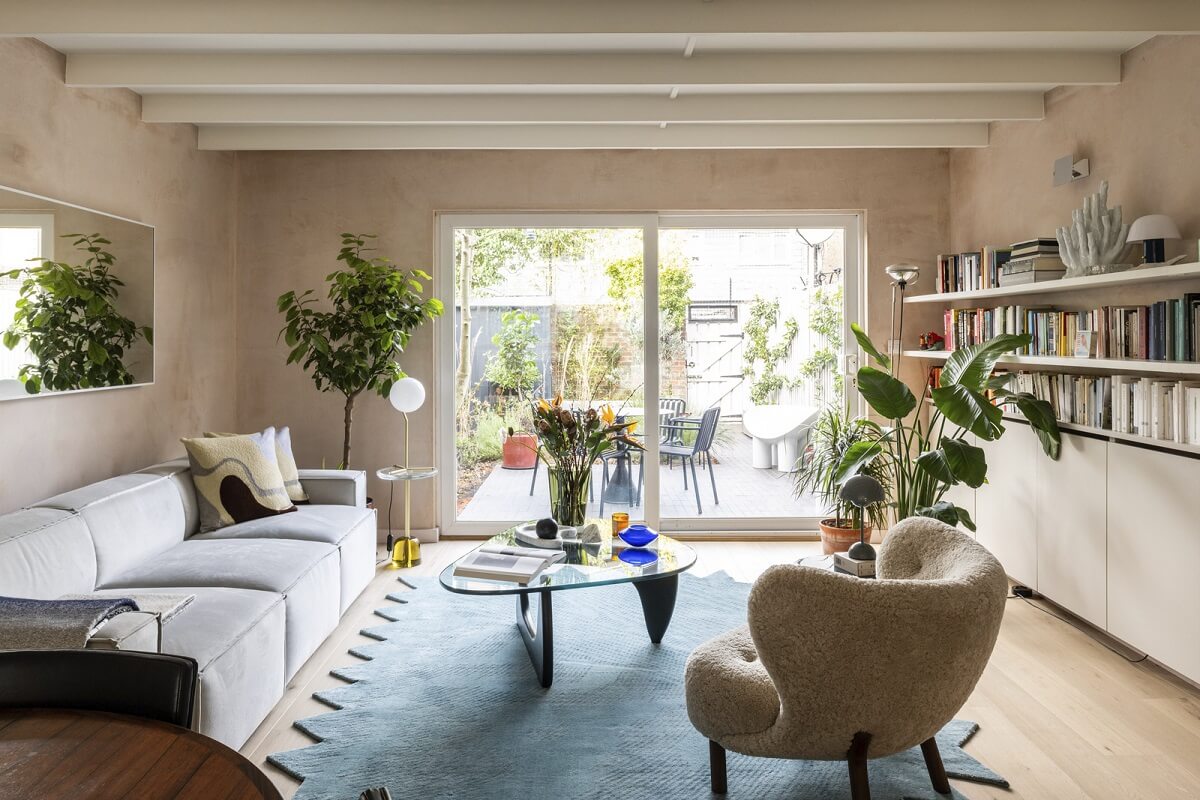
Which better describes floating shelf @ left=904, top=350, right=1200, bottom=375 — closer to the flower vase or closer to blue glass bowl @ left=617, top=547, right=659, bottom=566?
blue glass bowl @ left=617, top=547, right=659, bottom=566

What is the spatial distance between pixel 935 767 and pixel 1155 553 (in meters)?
1.48

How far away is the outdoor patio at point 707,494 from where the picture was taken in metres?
5.37

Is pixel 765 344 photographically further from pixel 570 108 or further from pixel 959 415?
pixel 570 108

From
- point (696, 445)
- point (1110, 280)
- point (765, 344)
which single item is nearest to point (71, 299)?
point (696, 445)

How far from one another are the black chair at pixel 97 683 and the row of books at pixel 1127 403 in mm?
3286

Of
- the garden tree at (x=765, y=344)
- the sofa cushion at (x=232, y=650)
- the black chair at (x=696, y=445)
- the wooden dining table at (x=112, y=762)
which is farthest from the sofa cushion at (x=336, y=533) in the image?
the garden tree at (x=765, y=344)

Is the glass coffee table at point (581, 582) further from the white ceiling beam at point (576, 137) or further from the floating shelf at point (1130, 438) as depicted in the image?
the white ceiling beam at point (576, 137)

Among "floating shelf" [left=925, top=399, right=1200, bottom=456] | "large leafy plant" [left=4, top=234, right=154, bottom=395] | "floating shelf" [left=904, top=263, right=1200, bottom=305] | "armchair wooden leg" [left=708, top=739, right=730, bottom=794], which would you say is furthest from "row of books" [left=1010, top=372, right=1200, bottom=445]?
"large leafy plant" [left=4, top=234, right=154, bottom=395]

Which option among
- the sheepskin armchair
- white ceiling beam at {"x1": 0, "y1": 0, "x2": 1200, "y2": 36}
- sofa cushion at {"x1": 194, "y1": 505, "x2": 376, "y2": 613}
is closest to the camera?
the sheepskin armchair

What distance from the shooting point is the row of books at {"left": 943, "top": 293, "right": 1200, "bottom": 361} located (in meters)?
3.01

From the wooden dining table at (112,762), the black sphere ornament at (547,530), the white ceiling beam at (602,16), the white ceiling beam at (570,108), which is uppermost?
the white ceiling beam at (570,108)

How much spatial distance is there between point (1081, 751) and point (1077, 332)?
1.85 metres

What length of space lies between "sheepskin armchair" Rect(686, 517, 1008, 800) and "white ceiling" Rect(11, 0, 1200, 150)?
2.06 metres

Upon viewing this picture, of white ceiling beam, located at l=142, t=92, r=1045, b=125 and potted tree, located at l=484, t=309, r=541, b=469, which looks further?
potted tree, located at l=484, t=309, r=541, b=469
